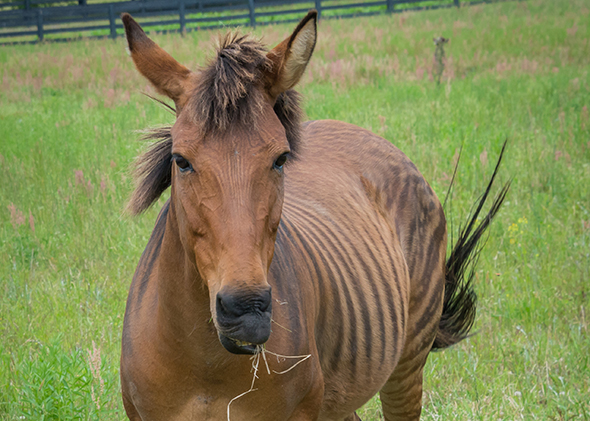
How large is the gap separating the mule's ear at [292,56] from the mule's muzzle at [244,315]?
75 centimetres

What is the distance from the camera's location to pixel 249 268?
1525 mm

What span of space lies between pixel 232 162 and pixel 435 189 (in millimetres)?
4707

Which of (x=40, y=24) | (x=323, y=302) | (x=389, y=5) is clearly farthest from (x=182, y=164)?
(x=389, y=5)

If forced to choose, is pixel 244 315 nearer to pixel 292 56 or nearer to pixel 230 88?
pixel 230 88

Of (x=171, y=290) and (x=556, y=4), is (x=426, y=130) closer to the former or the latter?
(x=171, y=290)

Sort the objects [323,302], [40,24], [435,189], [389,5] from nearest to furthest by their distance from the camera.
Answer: [323,302]
[435,189]
[40,24]
[389,5]

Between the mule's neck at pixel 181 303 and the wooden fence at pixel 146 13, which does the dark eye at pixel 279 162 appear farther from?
the wooden fence at pixel 146 13

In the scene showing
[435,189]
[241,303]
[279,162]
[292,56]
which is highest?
[292,56]

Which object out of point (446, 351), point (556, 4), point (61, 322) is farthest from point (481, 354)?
point (556, 4)

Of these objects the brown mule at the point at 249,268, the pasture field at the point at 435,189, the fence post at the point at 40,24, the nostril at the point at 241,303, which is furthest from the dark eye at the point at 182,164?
the fence post at the point at 40,24

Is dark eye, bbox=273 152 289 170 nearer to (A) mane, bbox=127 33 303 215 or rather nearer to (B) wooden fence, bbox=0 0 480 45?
(A) mane, bbox=127 33 303 215

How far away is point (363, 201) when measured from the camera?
126 inches

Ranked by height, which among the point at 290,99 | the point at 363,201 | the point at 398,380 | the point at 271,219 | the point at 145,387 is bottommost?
the point at 398,380

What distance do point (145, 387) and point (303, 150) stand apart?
1.07 meters
